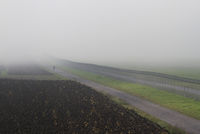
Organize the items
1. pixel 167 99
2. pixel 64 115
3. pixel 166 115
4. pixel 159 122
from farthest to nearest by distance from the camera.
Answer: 1. pixel 167 99
2. pixel 166 115
3. pixel 64 115
4. pixel 159 122

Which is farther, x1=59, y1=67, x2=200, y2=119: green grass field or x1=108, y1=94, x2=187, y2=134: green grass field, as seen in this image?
x1=59, y1=67, x2=200, y2=119: green grass field

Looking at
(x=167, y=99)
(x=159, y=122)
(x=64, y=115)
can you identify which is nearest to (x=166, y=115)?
(x=159, y=122)

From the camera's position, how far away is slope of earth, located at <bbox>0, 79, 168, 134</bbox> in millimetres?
16922

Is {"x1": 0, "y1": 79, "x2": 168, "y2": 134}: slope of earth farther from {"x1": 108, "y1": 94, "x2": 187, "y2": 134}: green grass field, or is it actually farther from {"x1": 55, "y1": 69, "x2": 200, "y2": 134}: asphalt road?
{"x1": 55, "y1": 69, "x2": 200, "y2": 134}: asphalt road

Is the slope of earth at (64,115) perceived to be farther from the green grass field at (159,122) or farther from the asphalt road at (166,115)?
the asphalt road at (166,115)

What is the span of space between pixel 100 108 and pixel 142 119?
4.38 m

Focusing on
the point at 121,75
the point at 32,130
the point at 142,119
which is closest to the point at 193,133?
the point at 142,119

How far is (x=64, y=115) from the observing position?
20312mm

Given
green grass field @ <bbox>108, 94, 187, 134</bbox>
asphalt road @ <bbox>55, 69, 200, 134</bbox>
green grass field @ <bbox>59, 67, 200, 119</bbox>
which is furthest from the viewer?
green grass field @ <bbox>59, 67, 200, 119</bbox>

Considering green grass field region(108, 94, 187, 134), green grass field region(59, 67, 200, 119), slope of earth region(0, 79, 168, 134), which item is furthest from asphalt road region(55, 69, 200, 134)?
slope of earth region(0, 79, 168, 134)

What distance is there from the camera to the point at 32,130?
54.6 ft

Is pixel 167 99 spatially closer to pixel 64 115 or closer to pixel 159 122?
pixel 159 122

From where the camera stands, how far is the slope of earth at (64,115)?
16.9 meters

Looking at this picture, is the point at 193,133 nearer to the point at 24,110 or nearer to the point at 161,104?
the point at 161,104
